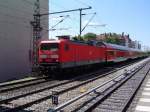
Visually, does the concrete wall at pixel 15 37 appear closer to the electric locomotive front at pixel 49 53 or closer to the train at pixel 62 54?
the electric locomotive front at pixel 49 53

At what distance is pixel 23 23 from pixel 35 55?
6.47m

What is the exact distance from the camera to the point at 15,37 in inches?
1283

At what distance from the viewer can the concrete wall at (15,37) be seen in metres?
30.5

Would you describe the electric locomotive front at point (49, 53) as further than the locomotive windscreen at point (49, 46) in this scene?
No

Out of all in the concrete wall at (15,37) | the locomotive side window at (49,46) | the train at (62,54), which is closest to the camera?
the train at (62,54)

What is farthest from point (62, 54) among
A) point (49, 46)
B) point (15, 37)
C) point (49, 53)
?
point (15, 37)

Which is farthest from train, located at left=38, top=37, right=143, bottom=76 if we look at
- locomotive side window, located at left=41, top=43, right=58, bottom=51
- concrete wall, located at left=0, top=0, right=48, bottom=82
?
concrete wall, located at left=0, top=0, right=48, bottom=82

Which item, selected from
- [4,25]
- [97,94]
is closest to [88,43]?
[4,25]

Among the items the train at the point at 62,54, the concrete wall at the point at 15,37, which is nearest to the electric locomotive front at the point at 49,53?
the train at the point at 62,54

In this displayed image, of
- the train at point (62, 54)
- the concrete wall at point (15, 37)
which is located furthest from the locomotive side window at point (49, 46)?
the concrete wall at point (15, 37)

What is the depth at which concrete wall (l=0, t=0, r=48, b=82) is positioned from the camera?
100 ft

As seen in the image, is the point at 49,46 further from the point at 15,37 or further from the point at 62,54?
the point at 15,37

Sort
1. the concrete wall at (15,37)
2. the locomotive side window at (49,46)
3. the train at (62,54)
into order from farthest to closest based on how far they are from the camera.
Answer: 1. the concrete wall at (15,37)
2. the locomotive side window at (49,46)
3. the train at (62,54)

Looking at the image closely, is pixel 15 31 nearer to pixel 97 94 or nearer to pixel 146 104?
pixel 97 94
